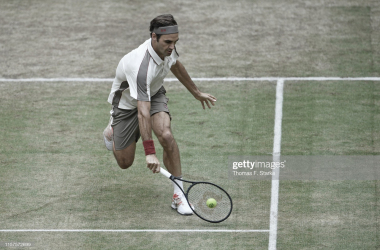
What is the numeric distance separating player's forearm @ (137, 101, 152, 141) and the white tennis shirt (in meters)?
0.07

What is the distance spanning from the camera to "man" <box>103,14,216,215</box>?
6773 mm

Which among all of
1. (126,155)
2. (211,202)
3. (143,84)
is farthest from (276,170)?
(143,84)

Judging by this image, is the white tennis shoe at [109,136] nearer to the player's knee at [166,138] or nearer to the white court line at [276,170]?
the player's knee at [166,138]

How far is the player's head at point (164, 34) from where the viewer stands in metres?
6.79

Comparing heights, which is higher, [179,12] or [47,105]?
[179,12]

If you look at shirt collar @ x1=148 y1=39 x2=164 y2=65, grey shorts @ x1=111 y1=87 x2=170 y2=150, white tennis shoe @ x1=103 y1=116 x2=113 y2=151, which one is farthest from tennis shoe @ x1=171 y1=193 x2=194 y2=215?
shirt collar @ x1=148 y1=39 x2=164 y2=65

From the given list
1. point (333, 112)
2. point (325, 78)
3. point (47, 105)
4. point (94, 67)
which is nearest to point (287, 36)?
point (325, 78)

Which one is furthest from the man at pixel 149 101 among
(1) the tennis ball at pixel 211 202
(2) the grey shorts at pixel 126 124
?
(1) the tennis ball at pixel 211 202

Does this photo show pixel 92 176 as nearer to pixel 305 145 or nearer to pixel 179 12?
pixel 305 145

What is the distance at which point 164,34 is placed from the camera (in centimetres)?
681

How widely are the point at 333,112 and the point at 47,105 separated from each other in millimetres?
4177

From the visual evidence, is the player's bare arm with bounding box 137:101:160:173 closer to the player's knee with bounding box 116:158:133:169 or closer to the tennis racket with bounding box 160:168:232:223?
the tennis racket with bounding box 160:168:232:223

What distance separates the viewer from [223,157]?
27.2 feet

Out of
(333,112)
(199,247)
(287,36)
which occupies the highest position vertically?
(287,36)
